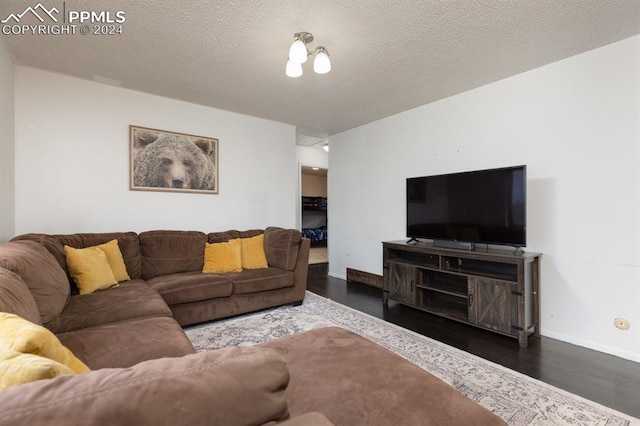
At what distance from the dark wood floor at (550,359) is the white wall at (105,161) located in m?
2.39

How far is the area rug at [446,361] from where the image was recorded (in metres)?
1.59

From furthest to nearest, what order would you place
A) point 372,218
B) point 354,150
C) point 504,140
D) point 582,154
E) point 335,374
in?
point 354,150 < point 372,218 < point 504,140 < point 582,154 < point 335,374

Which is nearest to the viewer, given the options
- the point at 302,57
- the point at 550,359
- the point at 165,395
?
the point at 165,395

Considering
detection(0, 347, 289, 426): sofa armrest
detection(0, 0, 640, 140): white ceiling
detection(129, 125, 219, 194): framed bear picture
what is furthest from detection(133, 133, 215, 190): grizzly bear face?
detection(0, 347, 289, 426): sofa armrest

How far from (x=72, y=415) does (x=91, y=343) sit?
134cm

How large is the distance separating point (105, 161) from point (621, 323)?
502cm

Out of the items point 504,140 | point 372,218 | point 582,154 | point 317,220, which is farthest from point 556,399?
point 317,220

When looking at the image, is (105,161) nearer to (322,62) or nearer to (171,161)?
(171,161)

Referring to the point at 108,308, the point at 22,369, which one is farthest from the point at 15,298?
the point at 22,369

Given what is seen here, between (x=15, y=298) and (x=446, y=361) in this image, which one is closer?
(x=15, y=298)

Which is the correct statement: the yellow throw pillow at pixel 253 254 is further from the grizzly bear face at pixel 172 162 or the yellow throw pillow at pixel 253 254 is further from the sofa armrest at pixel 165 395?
the sofa armrest at pixel 165 395

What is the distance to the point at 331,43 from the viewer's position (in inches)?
92.9

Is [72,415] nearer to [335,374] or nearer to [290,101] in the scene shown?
[335,374]

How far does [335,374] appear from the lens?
115 centimetres
